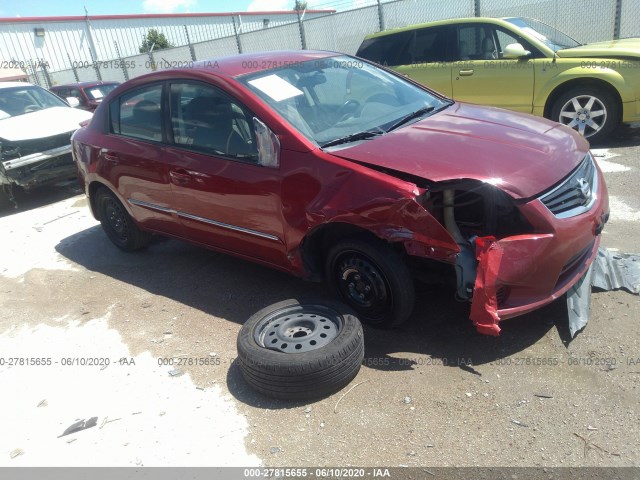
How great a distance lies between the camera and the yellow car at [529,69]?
6344mm

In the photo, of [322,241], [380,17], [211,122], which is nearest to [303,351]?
[322,241]

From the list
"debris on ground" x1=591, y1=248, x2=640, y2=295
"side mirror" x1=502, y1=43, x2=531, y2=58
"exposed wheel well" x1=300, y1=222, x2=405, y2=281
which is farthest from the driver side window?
"side mirror" x1=502, y1=43, x2=531, y2=58

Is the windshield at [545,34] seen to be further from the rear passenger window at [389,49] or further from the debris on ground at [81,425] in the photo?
the debris on ground at [81,425]

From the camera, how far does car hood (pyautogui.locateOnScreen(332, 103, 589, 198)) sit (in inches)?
110

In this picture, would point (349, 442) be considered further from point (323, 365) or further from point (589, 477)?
point (589, 477)

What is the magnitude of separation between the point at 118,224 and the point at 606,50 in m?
6.18

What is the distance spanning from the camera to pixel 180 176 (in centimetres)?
394

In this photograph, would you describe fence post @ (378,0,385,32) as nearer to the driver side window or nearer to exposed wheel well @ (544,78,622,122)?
exposed wheel well @ (544,78,622,122)

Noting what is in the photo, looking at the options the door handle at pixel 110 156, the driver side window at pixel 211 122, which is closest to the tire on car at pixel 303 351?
the driver side window at pixel 211 122

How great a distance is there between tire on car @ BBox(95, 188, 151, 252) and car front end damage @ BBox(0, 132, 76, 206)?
2728 mm

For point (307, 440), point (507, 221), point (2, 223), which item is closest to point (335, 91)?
point (507, 221)

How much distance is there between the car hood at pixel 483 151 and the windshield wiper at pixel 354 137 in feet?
0.24

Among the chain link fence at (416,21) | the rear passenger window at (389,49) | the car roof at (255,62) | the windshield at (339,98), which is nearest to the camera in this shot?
the windshield at (339,98)

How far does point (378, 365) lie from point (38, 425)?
80.0 inches
